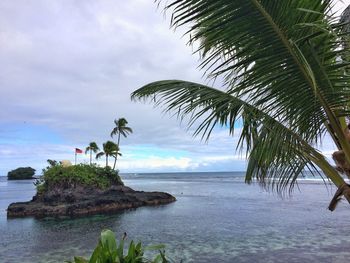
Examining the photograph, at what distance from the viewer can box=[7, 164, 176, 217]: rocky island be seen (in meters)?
32.1

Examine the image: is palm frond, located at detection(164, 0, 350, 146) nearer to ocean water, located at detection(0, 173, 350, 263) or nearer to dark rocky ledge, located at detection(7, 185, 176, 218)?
ocean water, located at detection(0, 173, 350, 263)

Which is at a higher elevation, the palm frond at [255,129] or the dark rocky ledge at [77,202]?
the palm frond at [255,129]

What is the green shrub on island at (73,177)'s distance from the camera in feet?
114

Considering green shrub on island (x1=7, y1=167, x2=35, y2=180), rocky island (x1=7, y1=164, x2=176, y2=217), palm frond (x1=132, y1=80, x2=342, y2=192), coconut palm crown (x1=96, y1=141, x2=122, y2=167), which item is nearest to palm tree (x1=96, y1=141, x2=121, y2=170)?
coconut palm crown (x1=96, y1=141, x2=122, y2=167)

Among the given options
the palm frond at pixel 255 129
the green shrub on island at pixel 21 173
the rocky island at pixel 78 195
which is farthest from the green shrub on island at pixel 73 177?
the green shrub on island at pixel 21 173

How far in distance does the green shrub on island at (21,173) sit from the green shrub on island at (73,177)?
399ft

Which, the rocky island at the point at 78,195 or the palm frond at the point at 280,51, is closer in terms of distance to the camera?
the palm frond at the point at 280,51

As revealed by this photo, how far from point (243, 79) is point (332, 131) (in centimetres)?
128

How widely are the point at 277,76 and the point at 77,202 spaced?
31580 millimetres

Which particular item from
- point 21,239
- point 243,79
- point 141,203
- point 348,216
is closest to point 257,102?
point 243,79

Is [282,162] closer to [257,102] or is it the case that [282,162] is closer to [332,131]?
[332,131]

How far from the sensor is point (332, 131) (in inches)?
167

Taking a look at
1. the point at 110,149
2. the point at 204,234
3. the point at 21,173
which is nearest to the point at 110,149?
the point at 110,149

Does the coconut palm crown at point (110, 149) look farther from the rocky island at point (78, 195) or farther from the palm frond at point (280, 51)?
the palm frond at point (280, 51)
